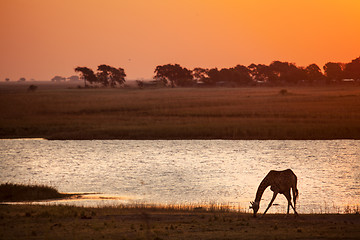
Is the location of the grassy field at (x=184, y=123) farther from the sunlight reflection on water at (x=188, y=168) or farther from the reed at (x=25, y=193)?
the reed at (x=25, y=193)

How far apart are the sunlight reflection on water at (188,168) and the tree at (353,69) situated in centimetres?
14166

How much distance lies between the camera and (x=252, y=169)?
41656mm

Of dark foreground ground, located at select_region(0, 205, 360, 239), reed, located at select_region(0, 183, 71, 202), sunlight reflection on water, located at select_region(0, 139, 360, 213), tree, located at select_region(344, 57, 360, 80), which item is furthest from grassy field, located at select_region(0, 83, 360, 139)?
tree, located at select_region(344, 57, 360, 80)

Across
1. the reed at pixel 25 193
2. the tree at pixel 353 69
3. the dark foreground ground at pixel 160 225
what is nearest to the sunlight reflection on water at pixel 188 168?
the reed at pixel 25 193

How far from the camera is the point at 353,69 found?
625ft

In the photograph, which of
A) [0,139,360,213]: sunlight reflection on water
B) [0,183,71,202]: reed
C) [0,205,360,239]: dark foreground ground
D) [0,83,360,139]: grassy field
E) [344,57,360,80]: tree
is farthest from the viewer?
[344,57,360,80]: tree

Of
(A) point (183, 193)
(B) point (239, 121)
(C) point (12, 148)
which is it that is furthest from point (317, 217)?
(B) point (239, 121)

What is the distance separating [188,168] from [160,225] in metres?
23.2

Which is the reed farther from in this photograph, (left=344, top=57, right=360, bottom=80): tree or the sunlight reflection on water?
(left=344, top=57, right=360, bottom=80): tree

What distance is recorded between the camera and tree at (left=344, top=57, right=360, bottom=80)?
7446 inches

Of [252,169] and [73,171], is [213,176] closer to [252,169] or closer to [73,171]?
[252,169]

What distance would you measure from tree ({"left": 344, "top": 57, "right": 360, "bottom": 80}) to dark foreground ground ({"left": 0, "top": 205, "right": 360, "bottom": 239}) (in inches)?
6998

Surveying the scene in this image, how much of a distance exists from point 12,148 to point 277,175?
38784 millimetres

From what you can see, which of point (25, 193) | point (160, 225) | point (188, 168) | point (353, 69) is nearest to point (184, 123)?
point (188, 168)
